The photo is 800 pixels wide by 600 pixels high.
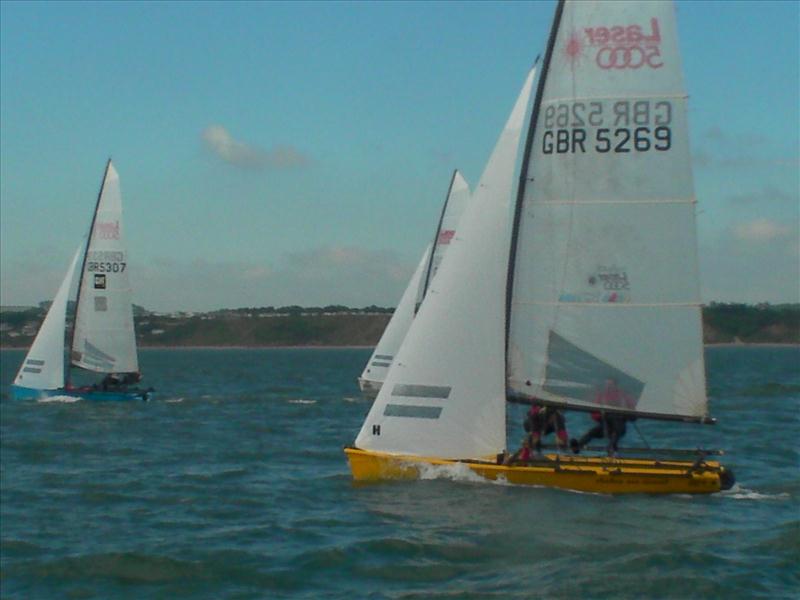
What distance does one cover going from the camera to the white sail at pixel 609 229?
60.8 feet

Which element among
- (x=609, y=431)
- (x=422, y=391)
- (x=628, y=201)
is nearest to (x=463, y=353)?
(x=422, y=391)

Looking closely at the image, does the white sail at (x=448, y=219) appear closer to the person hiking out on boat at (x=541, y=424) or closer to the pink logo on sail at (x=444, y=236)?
the pink logo on sail at (x=444, y=236)

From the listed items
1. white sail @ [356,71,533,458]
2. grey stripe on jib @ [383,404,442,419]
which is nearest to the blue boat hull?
white sail @ [356,71,533,458]

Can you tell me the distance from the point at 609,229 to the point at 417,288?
87.3 ft

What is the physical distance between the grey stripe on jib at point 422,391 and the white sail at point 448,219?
22.4 metres

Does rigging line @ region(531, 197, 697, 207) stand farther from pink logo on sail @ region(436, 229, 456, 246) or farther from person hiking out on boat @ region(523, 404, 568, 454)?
pink logo on sail @ region(436, 229, 456, 246)

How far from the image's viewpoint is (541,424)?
19516mm

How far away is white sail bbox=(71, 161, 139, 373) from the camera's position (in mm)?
41594

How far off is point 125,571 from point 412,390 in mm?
5984

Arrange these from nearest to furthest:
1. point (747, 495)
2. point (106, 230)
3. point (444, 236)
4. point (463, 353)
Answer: point (747, 495), point (463, 353), point (106, 230), point (444, 236)

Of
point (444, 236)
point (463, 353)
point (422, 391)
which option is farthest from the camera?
point (444, 236)

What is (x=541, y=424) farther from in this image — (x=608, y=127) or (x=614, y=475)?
(x=608, y=127)

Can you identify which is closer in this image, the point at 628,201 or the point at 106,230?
the point at 628,201

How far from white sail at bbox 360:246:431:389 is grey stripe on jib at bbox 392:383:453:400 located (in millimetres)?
26268
